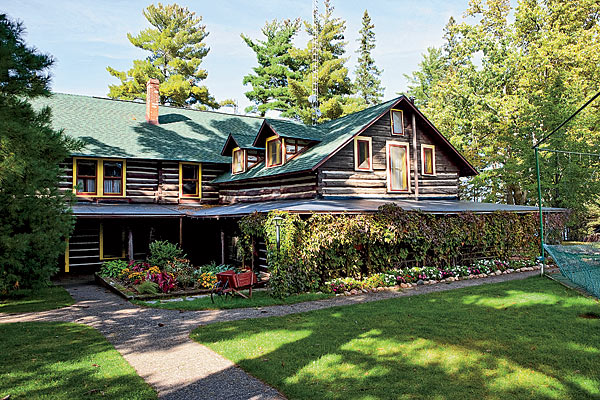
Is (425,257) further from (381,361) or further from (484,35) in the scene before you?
(484,35)

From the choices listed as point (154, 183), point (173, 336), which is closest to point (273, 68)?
point (154, 183)

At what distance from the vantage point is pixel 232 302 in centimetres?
1195

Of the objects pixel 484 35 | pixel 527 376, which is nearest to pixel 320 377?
pixel 527 376

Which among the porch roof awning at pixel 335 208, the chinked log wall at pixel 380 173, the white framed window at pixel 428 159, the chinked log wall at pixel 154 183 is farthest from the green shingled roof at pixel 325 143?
the white framed window at pixel 428 159

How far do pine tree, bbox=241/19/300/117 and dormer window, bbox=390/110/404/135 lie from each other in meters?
25.6

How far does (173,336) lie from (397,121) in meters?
15.0

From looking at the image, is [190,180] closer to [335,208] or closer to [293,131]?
[293,131]

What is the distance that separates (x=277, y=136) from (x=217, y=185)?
641cm

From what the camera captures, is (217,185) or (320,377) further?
(217,185)

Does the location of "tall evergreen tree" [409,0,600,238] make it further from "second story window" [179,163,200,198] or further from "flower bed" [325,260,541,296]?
"second story window" [179,163,200,198]

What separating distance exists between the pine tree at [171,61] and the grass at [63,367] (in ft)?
115

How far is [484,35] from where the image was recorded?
32062mm

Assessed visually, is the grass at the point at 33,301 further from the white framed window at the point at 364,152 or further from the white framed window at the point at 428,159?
the white framed window at the point at 428,159

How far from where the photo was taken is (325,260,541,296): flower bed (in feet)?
44.8
